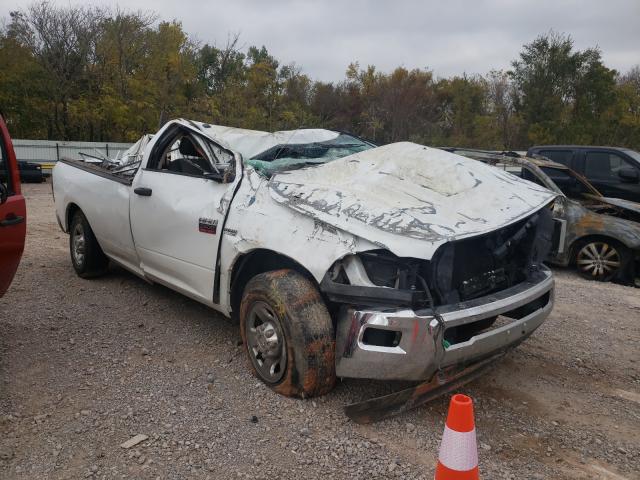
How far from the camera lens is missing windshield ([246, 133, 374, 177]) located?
150 inches

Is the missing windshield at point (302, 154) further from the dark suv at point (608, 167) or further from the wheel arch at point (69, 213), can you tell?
the dark suv at point (608, 167)

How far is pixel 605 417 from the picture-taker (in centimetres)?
323

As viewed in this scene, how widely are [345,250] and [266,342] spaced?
2.75 ft

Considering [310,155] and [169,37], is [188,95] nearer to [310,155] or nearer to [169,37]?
[169,37]

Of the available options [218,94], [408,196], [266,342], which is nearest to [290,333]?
[266,342]

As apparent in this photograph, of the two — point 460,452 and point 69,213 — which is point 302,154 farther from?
Result: point 69,213

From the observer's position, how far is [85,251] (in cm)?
556

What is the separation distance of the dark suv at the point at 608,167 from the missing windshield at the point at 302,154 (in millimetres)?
Result: 4868

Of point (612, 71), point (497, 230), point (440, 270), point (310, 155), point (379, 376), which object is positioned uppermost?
point (612, 71)

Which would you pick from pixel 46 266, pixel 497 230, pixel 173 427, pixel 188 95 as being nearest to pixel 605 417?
pixel 497 230

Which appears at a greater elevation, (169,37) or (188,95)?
(169,37)

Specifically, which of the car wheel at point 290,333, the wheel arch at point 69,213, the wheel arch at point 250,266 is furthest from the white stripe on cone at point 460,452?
the wheel arch at point 69,213

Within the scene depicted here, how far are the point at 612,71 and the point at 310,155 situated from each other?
2947cm

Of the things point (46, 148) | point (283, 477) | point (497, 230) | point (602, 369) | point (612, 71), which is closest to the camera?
point (283, 477)
